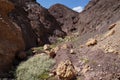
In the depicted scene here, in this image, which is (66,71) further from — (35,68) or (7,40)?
(7,40)

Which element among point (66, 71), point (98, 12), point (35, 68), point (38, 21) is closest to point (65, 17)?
point (38, 21)

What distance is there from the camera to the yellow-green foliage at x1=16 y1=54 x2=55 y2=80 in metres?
13.5

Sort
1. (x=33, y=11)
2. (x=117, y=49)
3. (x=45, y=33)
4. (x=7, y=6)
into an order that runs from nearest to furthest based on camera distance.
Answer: (x=117, y=49), (x=7, y=6), (x=45, y=33), (x=33, y=11)

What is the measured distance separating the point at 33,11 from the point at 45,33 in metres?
4.44

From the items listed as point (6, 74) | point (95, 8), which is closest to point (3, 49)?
point (6, 74)

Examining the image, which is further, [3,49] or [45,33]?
[45,33]

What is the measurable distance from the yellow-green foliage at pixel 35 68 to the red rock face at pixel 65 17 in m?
32.3

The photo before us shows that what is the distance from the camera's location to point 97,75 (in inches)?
457

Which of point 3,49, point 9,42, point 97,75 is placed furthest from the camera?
point 9,42

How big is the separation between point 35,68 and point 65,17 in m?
41.2

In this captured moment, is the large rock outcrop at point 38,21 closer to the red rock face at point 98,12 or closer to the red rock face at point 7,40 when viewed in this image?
the red rock face at point 98,12

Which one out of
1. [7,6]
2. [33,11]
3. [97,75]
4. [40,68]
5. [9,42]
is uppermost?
[33,11]

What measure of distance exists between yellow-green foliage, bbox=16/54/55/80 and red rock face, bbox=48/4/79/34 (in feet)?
106

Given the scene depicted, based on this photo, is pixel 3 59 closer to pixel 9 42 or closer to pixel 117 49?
pixel 9 42
